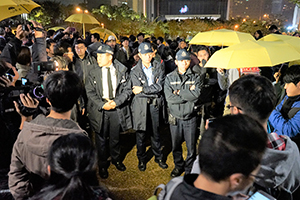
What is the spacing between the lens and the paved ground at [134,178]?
3803mm

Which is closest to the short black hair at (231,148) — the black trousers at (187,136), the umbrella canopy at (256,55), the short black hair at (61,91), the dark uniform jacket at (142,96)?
the short black hair at (61,91)

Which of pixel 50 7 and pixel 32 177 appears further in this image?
pixel 50 7

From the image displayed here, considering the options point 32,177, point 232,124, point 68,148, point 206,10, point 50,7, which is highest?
point 206,10

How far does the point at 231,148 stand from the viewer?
1.18 metres

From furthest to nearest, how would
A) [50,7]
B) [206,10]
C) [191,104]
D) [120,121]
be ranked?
1. [206,10]
2. [50,7]
3. [120,121]
4. [191,104]

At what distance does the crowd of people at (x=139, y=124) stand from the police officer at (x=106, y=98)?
2 centimetres

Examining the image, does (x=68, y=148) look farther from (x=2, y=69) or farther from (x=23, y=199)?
(x=2, y=69)

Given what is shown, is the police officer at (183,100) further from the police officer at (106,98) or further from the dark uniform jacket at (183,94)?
the police officer at (106,98)

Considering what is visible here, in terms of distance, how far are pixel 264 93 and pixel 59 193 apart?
1665mm

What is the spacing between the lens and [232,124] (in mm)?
1243

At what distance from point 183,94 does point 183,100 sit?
0.36 ft

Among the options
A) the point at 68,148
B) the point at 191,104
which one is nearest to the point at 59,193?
the point at 68,148

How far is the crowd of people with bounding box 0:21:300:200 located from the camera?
48.8 inches

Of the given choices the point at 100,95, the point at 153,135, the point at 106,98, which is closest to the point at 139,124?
the point at 153,135
